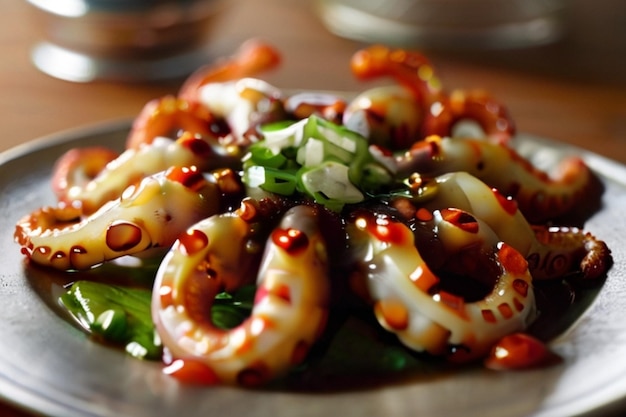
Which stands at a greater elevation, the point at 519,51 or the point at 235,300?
the point at 235,300

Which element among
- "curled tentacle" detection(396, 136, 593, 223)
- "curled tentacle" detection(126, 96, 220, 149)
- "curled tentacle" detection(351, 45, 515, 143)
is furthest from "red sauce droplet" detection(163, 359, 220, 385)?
"curled tentacle" detection(351, 45, 515, 143)

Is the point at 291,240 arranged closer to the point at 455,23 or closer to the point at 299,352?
the point at 299,352

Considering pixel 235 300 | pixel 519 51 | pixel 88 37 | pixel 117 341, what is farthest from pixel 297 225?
pixel 519 51

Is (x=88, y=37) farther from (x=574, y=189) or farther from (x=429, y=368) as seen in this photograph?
(x=429, y=368)

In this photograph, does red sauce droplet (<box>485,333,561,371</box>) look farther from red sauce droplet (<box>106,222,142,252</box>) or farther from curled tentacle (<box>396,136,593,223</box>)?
red sauce droplet (<box>106,222,142,252</box>)

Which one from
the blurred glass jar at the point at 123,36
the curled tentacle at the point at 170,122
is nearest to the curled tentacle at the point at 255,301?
the curled tentacle at the point at 170,122

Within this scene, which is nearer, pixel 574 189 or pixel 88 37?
pixel 574 189

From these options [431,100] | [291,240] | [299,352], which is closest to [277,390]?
[299,352]
